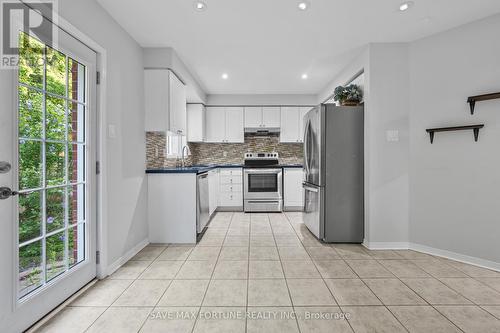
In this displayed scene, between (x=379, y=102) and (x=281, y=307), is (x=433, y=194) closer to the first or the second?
(x=379, y=102)

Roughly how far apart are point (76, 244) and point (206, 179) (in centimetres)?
207

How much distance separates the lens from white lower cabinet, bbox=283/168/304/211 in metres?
5.18

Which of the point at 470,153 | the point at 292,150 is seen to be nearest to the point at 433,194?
the point at 470,153

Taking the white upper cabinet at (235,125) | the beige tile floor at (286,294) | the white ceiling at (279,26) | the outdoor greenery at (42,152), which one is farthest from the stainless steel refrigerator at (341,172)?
the outdoor greenery at (42,152)

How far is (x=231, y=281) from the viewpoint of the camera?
7.31ft

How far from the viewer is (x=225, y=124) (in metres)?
5.53

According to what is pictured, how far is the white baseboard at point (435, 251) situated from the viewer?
2.51 meters

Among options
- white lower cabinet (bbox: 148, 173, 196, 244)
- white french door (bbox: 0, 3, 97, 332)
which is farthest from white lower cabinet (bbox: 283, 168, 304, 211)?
white french door (bbox: 0, 3, 97, 332)

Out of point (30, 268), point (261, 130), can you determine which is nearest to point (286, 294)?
point (30, 268)

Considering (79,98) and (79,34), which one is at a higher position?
(79,34)

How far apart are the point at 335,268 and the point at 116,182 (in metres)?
2.34

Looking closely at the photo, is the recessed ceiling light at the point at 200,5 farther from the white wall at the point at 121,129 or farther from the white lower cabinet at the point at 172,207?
the white lower cabinet at the point at 172,207

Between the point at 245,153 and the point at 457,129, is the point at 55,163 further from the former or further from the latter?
the point at 245,153

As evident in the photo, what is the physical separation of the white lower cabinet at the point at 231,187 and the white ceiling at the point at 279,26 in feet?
7.08
